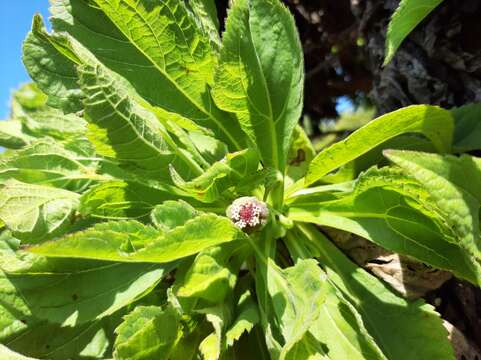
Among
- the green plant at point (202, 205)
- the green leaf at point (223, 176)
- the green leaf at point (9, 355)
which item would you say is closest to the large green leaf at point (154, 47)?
the green plant at point (202, 205)

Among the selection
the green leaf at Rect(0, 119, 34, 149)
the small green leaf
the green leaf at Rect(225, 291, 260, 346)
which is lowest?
the green leaf at Rect(225, 291, 260, 346)

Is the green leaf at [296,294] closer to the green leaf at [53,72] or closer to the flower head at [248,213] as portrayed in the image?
the flower head at [248,213]

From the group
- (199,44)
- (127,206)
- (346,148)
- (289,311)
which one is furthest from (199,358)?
(199,44)

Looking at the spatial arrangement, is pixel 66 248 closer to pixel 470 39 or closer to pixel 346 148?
pixel 346 148

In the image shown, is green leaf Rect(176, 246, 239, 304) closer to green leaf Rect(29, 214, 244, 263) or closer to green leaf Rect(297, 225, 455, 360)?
green leaf Rect(29, 214, 244, 263)

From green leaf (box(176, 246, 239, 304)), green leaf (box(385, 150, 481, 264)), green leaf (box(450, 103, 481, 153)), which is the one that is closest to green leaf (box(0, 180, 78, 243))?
green leaf (box(176, 246, 239, 304))

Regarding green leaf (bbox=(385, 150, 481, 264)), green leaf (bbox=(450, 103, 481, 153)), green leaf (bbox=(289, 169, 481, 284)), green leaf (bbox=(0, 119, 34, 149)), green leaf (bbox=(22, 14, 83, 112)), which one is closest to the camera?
green leaf (bbox=(385, 150, 481, 264))
